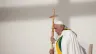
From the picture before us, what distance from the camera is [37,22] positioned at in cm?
336

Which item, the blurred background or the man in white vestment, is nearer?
the man in white vestment

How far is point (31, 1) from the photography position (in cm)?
336

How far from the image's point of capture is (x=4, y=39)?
11.2 ft

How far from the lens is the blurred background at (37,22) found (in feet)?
10.8

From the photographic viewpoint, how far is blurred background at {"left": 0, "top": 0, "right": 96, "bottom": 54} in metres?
3.28

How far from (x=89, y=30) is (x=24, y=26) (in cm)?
91

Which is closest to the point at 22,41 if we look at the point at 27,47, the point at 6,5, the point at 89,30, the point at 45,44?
the point at 27,47

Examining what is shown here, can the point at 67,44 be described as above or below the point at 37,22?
below

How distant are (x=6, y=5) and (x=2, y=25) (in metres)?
0.29

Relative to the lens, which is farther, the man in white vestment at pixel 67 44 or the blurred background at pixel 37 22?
the blurred background at pixel 37 22

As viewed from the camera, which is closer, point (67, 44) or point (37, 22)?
point (67, 44)

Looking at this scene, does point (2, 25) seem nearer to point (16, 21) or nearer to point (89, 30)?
point (16, 21)

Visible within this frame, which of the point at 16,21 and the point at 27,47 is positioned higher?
the point at 16,21

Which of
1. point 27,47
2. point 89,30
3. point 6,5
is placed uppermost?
point 6,5
